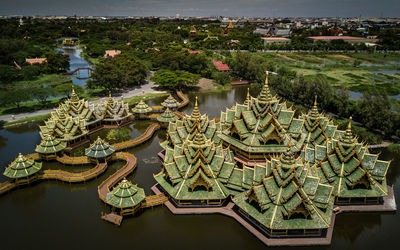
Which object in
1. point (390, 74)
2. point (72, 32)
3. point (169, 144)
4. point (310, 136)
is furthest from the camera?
point (72, 32)

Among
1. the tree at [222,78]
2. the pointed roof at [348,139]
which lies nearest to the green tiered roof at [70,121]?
the pointed roof at [348,139]

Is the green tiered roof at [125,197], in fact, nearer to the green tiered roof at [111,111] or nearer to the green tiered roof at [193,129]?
the green tiered roof at [193,129]

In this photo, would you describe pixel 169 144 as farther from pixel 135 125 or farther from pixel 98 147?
pixel 135 125

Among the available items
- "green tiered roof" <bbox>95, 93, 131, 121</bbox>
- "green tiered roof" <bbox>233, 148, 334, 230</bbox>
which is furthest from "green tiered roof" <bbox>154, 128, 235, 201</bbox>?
"green tiered roof" <bbox>95, 93, 131, 121</bbox>

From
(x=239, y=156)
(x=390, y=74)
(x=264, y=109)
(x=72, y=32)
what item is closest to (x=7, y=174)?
(x=239, y=156)

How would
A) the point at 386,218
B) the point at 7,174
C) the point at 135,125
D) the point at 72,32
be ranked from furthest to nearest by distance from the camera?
1. the point at 72,32
2. the point at 135,125
3. the point at 7,174
4. the point at 386,218

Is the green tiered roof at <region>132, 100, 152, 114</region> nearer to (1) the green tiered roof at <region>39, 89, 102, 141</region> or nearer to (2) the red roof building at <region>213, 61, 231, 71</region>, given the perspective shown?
(1) the green tiered roof at <region>39, 89, 102, 141</region>
